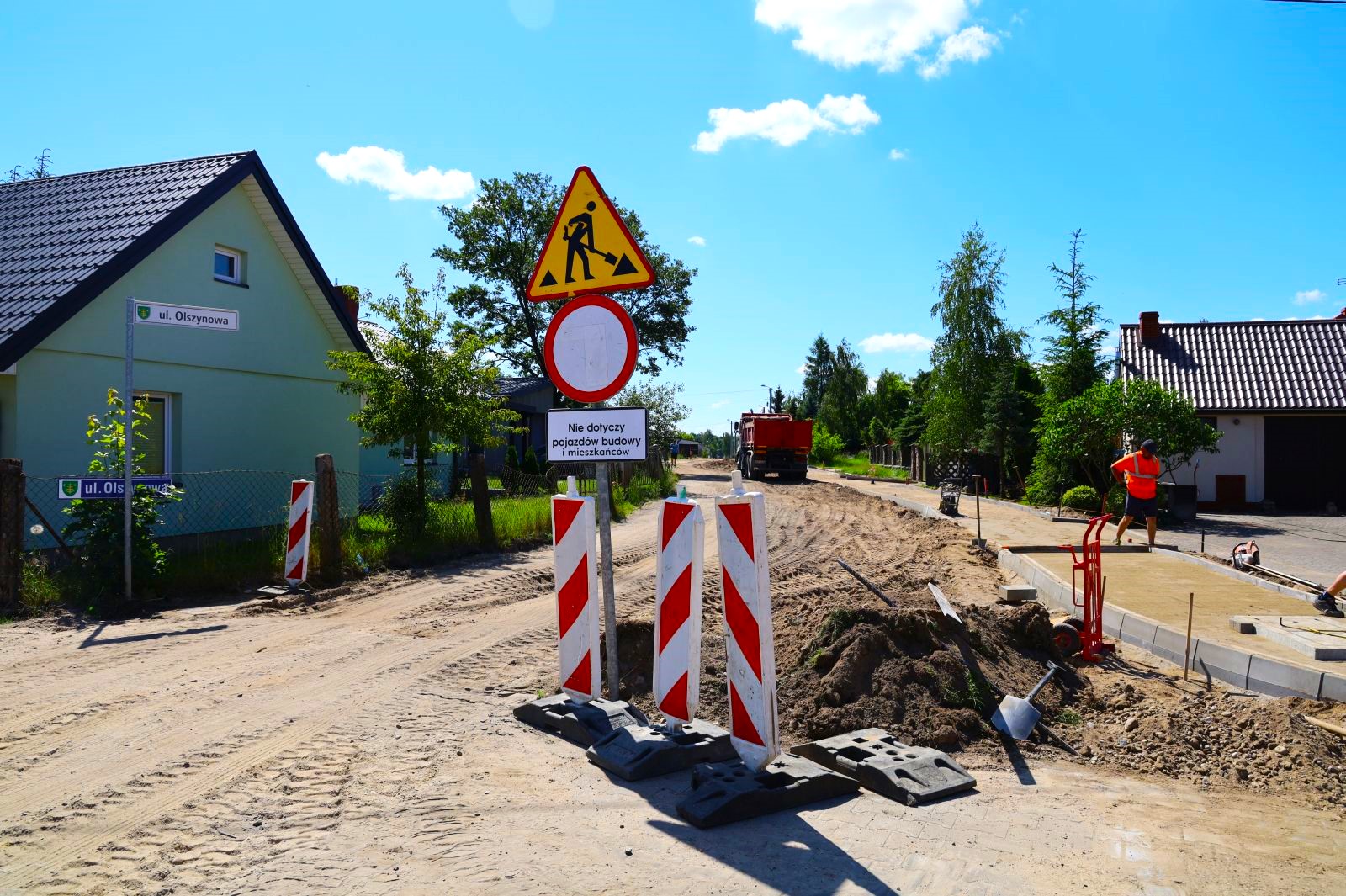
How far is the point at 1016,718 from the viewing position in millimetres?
5777

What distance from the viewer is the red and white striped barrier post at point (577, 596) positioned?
5.74 m

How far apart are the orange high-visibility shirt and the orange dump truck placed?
25515 millimetres

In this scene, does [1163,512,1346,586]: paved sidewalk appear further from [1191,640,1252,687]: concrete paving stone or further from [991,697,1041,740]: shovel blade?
[991,697,1041,740]: shovel blade

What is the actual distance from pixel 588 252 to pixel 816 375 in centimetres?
9328

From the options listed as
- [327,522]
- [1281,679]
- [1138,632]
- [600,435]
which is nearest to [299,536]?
[327,522]

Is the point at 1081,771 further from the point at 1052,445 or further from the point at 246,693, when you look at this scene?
the point at 1052,445

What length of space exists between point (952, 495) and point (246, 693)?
60.6 feet

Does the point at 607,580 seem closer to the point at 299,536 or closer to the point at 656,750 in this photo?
the point at 656,750

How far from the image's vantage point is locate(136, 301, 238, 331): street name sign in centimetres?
916

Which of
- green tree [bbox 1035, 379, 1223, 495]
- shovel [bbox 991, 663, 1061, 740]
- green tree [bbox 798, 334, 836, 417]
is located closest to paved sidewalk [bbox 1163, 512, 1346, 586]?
green tree [bbox 1035, 379, 1223, 495]

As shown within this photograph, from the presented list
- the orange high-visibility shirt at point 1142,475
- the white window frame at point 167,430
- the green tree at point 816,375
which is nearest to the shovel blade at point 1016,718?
the orange high-visibility shirt at point 1142,475

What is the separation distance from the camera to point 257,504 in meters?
14.7

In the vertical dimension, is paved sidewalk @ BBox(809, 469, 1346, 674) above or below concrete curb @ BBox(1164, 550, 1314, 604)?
below

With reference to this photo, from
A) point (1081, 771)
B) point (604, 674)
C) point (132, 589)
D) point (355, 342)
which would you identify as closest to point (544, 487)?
point (355, 342)
